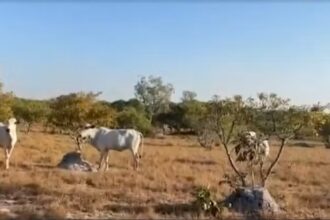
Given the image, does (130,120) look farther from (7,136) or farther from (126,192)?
(126,192)

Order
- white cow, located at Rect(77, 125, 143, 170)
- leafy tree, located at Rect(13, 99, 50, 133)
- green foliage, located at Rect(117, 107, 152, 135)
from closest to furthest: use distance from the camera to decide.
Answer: white cow, located at Rect(77, 125, 143, 170) < leafy tree, located at Rect(13, 99, 50, 133) < green foliage, located at Rect(117, 107, 152, 135)

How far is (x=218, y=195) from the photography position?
15.3 meters

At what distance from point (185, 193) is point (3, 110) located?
22931mm

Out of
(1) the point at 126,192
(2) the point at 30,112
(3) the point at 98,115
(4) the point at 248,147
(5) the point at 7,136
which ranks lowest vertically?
(1) the point at 126,192

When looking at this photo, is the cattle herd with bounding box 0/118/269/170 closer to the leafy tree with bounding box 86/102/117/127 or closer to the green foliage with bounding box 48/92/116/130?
the green foliage with bounding box 48/92/116/130

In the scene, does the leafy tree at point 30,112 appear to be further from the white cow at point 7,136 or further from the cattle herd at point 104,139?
the white cow at point 7,136

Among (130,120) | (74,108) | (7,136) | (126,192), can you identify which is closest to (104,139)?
(7,136)

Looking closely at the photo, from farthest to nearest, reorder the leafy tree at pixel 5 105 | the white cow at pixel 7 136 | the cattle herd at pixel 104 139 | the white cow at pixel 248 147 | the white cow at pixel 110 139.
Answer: the leafy tree at pixel 5 105, the white cow at pixel 110 139, the cattle herd at pixel 104 139, the white cow at pixel 7 136, the white cow at pixel 248 147

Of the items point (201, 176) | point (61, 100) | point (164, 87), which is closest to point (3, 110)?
point (61, 100)

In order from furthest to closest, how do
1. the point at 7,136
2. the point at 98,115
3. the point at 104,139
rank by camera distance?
the point at 98,115, the point at 104,139, the point at 7,136

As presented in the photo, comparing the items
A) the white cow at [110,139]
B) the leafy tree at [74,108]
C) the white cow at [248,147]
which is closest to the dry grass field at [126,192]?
the white cow at [248,147]

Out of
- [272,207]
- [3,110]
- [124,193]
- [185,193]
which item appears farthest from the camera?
[3,110]

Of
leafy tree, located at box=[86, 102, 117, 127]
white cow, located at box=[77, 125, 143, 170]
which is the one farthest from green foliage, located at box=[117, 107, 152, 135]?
white cow, located at box=[77, 125, 143, 170]

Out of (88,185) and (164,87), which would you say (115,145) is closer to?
(88,185)
